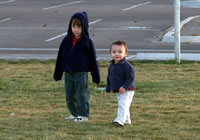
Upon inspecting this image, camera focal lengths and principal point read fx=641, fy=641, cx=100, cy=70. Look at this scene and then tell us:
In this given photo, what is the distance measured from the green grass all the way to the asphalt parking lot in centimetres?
259

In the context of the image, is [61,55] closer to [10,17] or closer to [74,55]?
[74,55]

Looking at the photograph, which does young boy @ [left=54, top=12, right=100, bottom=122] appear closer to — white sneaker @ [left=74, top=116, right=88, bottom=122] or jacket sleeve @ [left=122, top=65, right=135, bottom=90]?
white sneaker @ [left=74, top=116, right=88, bottom=122]

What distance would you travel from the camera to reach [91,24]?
2100 cm

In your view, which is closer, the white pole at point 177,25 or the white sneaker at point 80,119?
the white sneaker at point 80,119

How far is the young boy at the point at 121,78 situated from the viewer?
7.57 metres

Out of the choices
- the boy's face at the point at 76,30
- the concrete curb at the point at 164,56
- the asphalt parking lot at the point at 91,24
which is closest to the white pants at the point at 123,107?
the boy's face at the point at 76,30

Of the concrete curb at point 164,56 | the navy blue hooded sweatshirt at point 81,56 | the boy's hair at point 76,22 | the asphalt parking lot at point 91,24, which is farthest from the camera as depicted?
the asphalt parking lot at point 91,24

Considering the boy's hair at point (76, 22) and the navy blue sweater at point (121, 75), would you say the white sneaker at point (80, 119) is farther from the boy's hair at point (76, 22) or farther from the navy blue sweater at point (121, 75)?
the boy's hair at point (76, 22)

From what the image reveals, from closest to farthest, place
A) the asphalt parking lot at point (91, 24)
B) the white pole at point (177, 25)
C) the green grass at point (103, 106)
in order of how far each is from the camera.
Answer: the green grass at point (103, 106), the white pole at point (177, 25), the asphalt parking lot at point (91, 24)

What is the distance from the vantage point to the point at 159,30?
19.3m

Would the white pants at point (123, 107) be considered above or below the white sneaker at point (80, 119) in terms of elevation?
above

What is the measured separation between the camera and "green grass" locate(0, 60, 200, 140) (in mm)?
7250

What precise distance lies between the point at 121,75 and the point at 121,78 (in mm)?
37

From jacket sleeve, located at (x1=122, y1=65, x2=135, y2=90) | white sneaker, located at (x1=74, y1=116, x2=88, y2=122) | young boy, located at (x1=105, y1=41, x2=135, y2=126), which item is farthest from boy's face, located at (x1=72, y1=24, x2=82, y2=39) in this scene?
white sneaker, located at (x1=74, y1=116, x2=88, y2=122)
